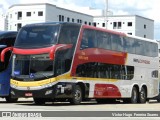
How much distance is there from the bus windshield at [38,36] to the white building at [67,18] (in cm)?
8200

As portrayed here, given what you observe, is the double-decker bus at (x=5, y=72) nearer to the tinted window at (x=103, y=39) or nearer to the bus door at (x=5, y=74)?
the bus door at (x=5, y=74)

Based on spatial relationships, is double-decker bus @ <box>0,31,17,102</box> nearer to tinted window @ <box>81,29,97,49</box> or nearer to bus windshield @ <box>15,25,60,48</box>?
bus windshield @ <box>15,25,60,48</box>

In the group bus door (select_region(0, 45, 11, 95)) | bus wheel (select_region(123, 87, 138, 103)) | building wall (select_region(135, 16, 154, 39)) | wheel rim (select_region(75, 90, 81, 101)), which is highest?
building wall (select_region(135, 16, 154, 39))

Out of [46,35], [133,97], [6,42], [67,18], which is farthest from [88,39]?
[67,18]

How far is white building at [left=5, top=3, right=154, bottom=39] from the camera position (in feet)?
350

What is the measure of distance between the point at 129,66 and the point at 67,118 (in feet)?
46.2

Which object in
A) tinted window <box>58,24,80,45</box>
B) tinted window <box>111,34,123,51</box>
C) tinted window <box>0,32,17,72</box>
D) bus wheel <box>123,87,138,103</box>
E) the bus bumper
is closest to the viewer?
the bus bumper

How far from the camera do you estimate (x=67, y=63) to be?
904 inches

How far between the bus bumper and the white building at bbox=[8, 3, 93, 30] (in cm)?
8276

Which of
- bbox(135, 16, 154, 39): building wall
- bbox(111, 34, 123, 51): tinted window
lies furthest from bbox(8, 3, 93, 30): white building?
bbox(111, 34, 123, 51): tinted window

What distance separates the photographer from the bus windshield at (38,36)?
22.6 meters

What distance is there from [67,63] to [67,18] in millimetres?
89297

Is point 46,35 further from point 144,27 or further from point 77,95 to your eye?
point 144,27

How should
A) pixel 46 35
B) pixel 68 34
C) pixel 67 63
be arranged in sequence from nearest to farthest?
pixel 46 35 → pixel 67 63 → pixel 68 34
